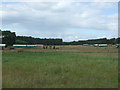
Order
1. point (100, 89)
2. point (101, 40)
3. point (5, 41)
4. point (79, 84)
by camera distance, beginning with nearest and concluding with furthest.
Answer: point (100, 89), point (79, 84), point (5, 41), point (101, 40)

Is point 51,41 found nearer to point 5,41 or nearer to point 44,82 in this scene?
point 5,41

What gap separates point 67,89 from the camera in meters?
7.11

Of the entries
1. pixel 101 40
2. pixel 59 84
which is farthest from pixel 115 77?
pixel 101 40

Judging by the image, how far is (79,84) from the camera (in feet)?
25.5

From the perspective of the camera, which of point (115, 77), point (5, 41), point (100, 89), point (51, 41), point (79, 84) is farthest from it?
point (51, 41)

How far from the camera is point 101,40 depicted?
88438mm

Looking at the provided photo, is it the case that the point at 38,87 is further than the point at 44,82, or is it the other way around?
the point at 44,82

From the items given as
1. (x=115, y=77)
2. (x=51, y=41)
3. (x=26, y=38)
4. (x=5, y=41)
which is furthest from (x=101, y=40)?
(x=115, y=77)

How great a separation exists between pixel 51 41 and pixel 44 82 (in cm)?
8861

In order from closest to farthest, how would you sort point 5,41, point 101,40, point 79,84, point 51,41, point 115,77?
point 79,84
point 115,77
point 5,41
point 101,40
point 51,41

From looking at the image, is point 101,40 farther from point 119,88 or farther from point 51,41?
point 119,88

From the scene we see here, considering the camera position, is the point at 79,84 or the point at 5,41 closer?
the point at 79,84

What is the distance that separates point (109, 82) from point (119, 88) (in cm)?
83

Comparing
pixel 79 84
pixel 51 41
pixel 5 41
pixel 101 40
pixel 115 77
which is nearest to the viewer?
pixel 79 84
